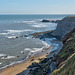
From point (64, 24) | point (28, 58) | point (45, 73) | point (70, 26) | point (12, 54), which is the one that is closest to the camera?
point (45, 73)

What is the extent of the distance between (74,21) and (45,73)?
128 ft

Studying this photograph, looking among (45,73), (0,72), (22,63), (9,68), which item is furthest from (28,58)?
(45,73)

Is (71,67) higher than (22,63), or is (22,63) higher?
(71,67)

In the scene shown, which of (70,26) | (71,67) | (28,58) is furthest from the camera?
(70,26)

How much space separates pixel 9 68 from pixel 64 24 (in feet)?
130

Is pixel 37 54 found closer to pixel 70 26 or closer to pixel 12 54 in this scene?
pixel 12 54

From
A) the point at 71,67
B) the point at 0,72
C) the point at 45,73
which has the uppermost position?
the point at 71,67

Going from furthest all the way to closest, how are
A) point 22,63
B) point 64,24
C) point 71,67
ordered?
point 64,24, point 22,63, point 71,67

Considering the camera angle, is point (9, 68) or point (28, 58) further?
point (28, 58)

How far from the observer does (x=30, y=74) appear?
20.6 meters

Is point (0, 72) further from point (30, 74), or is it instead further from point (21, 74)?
point (30, 74)

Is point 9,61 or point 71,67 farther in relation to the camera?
point 9,61

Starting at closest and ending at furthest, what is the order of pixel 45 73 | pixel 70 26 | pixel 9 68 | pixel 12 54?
pixel 45 73
pixel 9 68
pixel 12 54
pixel 70 26

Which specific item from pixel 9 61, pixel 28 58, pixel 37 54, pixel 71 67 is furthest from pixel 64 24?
pixel 71 67
